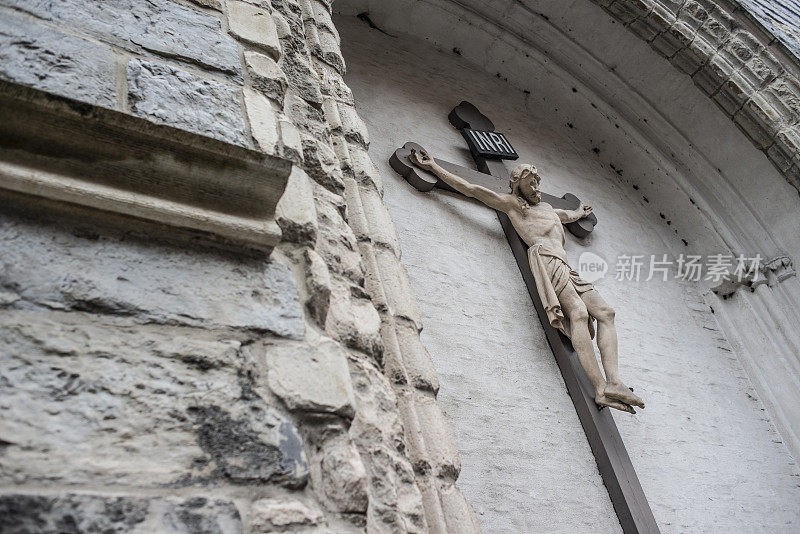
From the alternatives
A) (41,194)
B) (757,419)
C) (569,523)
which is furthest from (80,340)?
(757,419)

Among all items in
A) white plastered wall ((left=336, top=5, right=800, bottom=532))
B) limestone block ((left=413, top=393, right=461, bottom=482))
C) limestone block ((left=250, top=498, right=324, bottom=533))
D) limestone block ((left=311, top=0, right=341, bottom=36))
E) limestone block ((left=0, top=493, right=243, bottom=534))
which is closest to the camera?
limestone block ((left=0, top=493, right=243, bottom=534))

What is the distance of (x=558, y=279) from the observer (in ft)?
10.3

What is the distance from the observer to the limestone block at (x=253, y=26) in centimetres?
144

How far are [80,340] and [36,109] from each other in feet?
1.18

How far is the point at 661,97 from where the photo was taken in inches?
183

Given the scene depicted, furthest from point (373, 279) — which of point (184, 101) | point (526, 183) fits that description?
point (526, 183)

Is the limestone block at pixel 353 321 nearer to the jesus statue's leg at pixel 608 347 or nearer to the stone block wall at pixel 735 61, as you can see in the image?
the jesus statue's leg at pixel 608 347

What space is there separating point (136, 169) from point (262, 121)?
316mm

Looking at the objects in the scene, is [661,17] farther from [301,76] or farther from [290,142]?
[290,142]

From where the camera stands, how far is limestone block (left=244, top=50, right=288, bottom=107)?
4.42 ft

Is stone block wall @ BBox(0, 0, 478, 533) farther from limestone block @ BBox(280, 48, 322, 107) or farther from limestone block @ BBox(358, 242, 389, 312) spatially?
limestone block @ BBox(280, 48, 322, 107)

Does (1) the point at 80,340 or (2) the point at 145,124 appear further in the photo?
(2) the point at 145,124

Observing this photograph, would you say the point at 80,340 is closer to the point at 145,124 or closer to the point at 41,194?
the point at 41,194

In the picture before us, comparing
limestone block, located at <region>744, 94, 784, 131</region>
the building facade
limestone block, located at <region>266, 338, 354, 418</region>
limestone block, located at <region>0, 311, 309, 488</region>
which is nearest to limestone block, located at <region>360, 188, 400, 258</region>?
the building facade
